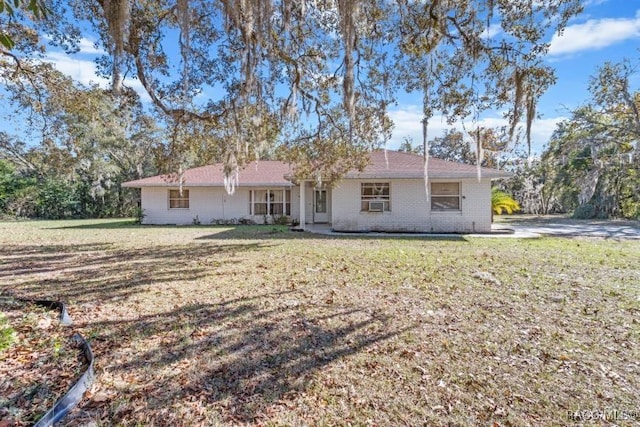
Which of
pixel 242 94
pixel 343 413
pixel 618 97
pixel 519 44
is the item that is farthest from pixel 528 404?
pixel 618 97

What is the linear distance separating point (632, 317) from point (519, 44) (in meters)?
4.68

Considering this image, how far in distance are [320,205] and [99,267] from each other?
42.1ft

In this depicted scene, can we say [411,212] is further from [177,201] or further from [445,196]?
[177,201]

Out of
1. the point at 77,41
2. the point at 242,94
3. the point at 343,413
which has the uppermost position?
the point at 77,41

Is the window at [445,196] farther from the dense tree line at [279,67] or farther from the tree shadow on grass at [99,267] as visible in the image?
the tree shadow on grass at [99,267]

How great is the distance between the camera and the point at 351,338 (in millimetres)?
3943

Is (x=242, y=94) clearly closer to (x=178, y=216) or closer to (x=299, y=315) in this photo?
(x=299, y=315)

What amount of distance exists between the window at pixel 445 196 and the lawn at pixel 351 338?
680cm

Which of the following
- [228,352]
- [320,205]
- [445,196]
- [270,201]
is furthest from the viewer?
[270,201]

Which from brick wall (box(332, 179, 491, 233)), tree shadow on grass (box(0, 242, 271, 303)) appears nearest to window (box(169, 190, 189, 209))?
tree shadow on grass (box(0, 242, 271, 303))

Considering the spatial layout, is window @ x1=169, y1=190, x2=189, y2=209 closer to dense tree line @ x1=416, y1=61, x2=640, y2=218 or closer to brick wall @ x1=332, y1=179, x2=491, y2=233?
brick wall @ x1=332, y1=179, x2=491, y2=233

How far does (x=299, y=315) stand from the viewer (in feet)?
15.3

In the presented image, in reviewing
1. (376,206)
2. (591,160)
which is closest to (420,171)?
(376,206)

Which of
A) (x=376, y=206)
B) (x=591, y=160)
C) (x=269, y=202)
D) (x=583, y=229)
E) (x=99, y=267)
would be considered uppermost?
(x=591, y=160)
